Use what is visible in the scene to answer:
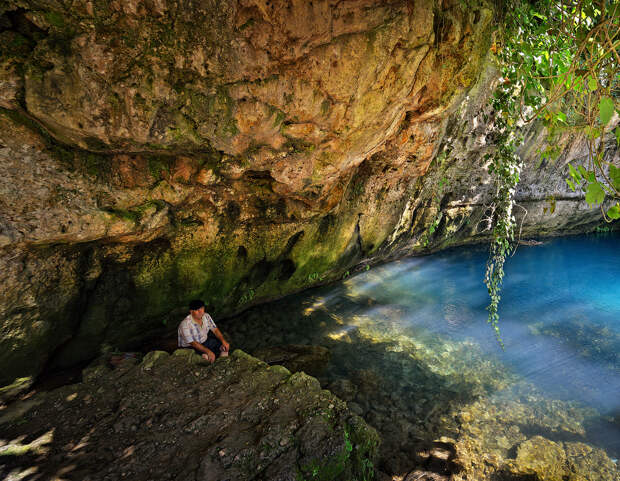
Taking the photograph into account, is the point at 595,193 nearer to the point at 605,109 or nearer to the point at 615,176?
the point at 615,176

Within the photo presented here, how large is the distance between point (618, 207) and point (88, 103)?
12.4ft

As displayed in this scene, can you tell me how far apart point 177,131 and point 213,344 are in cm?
285

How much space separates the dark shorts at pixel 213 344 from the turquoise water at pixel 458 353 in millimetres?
851

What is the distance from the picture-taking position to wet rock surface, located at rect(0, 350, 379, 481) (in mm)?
2434

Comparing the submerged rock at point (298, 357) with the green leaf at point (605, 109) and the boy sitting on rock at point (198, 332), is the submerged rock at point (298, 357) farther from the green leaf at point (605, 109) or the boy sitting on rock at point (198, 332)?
the green leaf at point (605, 109)

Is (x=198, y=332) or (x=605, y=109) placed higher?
(x=605, y=109)

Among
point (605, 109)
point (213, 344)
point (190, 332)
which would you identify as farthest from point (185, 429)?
point (605, 109)

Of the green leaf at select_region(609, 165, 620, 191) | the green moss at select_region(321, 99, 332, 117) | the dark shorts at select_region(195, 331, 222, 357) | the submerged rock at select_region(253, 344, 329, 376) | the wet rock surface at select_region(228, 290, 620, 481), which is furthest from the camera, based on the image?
the submerged rock at select_region(253, 344, 329, 376)

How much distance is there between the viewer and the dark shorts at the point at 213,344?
4.17m

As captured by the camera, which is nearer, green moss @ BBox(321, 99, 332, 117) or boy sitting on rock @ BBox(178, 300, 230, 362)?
green moss @ BBox(321, 99, 332, 117)

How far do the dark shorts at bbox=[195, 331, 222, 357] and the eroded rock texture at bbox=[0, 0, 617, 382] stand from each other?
91 centimetres

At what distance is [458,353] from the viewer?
18.5 ft

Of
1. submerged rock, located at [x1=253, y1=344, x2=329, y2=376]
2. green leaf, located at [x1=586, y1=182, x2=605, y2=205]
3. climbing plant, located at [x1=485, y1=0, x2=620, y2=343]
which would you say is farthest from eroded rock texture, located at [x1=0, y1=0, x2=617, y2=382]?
green leaf, located at [x1=586, y1=182, x2=605, y2=205]

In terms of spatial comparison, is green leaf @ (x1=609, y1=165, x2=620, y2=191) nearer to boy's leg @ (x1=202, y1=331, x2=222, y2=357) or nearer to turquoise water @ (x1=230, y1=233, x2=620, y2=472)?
turquoise water @ (x1=230, y1=233, x2=620, y2=472)
